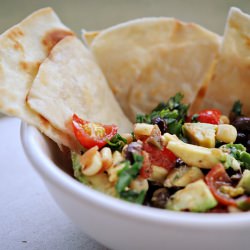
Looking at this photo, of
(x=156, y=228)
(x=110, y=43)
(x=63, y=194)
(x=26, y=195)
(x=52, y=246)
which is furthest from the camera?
(x=110, y=43)

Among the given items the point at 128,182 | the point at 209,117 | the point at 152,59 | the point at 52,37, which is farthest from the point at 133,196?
the point at 152,59

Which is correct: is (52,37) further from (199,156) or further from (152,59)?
(199,156)

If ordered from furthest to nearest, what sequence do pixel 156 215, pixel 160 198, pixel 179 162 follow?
pixel 179 162 < pixel 160 198 < pixel 156 215

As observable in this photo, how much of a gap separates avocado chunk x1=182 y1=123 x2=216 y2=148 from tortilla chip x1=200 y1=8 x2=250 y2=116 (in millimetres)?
531

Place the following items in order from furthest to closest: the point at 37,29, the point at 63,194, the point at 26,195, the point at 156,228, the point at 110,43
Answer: the point at 110,43, the point at 26,195, the point at 37,29, the point at 63,194, the point at 156,228

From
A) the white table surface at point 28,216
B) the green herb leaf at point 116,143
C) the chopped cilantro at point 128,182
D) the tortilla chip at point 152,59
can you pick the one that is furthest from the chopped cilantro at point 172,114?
the white table surface at point 28,216

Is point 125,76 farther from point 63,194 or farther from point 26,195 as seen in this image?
point 63,194

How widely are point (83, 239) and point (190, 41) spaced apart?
3.83 feet

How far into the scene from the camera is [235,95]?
2.38 metres

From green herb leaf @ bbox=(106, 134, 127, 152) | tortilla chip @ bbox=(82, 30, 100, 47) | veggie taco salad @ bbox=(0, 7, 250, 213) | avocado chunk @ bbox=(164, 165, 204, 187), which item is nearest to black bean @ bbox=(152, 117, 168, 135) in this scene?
veggie taco salad @ bbox=(0, 7, 250, 213)

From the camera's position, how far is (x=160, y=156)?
171cm

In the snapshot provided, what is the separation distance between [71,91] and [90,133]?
0.92ft

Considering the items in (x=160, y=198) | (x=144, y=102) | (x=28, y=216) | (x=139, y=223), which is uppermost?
(x=139, y=223)

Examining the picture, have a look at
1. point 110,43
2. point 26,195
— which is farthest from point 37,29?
point 26,195
